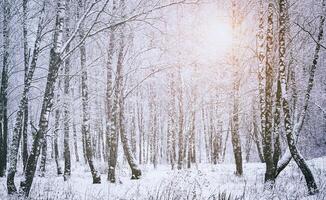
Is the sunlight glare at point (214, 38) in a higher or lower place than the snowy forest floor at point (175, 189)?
higher

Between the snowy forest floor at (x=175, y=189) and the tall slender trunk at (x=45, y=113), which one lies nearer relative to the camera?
the snowy forest floor at (x=175, y=189)

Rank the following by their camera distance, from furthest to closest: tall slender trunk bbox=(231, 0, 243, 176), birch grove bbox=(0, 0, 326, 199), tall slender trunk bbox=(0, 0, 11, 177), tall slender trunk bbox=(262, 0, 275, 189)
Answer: tall slender trunk bbox=(231, 0, 243, 176), tall slender trunk bbox=(0, 0, 11, 177), tall slender trunk bbox=(262, 0, 275, 189), birch grove bbox=(0, 0, 326, 199)

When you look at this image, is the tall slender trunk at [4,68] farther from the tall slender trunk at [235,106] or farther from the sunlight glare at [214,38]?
the sunlight glare at [214,38]

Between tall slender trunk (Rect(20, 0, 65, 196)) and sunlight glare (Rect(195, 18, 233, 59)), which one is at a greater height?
sunlight glare (Rect(195, 18, 233, 59))

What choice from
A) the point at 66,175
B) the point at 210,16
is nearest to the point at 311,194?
the point at 66,175

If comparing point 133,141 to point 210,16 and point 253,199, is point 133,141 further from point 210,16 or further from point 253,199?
point 253,199

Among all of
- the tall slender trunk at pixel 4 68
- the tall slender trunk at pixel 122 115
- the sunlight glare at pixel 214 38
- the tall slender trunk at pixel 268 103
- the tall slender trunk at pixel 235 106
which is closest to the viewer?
the tall slender trunk at pixel 268 103

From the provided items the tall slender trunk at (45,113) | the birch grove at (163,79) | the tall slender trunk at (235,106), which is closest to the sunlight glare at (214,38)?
the birch grove at (163,79)

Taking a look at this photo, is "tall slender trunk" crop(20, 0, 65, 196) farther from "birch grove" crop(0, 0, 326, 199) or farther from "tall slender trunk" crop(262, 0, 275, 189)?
"tall slender trunk" crop(262, 0, 275, 189)

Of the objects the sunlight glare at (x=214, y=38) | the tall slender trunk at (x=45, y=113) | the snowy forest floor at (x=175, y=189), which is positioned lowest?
the snowy forest floor at (x=175, y=189)

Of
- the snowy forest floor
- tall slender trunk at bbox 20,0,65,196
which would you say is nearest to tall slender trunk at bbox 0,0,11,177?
the snowy forest floor

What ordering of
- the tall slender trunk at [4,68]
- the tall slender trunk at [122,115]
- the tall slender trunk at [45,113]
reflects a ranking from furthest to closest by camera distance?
1. the tall slender trunk at [122,115]
2. the tall slender trunk at [4,68]
3. the tall slender trunk at [45,113]

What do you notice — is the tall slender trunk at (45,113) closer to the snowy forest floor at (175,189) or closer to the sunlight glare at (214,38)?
the snowy forest floor at (175,189)

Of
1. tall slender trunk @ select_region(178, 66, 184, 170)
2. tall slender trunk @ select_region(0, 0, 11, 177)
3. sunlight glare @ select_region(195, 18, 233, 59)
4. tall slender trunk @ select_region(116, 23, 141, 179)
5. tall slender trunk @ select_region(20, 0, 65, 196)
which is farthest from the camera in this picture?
tall slender trunk @ select_region(178, 66, 184, 170)
